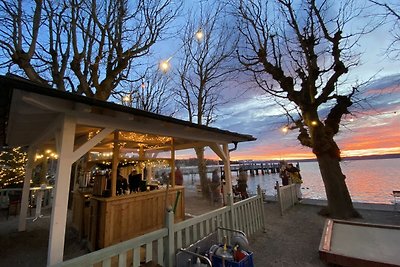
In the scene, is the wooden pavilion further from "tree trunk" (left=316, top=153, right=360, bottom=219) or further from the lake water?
the lake water

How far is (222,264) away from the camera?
295cm

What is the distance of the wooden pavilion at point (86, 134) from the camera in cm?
252

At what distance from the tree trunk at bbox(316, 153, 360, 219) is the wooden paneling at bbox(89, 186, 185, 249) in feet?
20.3

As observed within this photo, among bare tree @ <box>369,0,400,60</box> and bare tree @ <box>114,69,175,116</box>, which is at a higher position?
bare tree @ <box>114,69,175,116</box>

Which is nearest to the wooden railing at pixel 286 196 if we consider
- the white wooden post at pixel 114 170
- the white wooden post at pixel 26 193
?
the white wooden post at pixel 114 170

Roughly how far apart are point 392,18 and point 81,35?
1085cm

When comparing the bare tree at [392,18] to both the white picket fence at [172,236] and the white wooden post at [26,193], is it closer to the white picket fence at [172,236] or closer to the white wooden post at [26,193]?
the white picket fence at [172,236]

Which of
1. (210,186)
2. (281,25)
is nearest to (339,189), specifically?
(210,186)

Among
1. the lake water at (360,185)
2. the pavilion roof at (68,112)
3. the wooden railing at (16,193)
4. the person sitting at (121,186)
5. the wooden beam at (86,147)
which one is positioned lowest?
the lake water at (360,185)

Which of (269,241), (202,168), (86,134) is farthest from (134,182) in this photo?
(202,168)

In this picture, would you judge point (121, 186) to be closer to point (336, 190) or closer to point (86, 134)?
point (86, 134)

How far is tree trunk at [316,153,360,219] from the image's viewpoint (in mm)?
7254

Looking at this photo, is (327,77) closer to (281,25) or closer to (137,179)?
(281,25)

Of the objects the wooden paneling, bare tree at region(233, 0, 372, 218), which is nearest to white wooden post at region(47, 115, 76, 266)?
the wooden paneling
